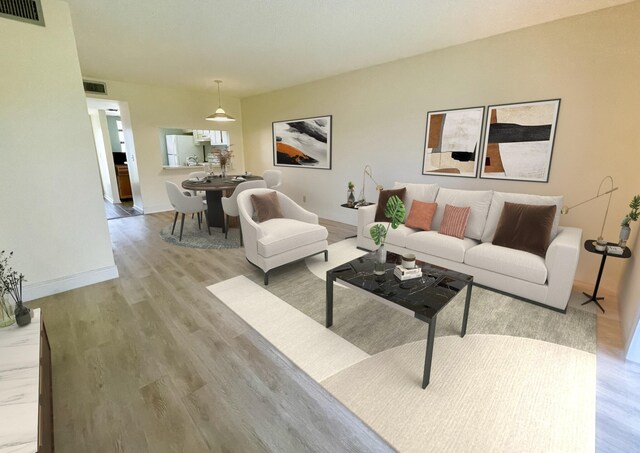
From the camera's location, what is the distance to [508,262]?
8.69 ft

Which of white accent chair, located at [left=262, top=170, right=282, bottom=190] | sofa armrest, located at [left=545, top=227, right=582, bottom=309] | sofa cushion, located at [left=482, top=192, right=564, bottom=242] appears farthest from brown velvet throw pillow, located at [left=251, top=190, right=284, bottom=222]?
sofa armrest, located at [left=545, top=227, right=582, bottom=309]

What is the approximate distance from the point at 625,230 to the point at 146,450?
375 centimetres

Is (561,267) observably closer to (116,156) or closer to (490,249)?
(490,249)

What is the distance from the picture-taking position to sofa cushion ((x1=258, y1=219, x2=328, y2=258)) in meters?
2.96

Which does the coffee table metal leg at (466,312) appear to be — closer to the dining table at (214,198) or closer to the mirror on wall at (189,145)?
the dining table at (214,198)

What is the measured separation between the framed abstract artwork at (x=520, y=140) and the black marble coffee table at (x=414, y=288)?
1959 mm

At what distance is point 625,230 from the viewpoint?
2436 millimetres

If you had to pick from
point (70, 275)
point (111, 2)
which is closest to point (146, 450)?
point (70, 275)

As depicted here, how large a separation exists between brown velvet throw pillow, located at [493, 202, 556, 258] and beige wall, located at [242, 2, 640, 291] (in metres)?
0.59

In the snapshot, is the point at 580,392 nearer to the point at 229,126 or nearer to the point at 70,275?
the point at 70,275

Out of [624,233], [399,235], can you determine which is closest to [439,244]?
[399,235]

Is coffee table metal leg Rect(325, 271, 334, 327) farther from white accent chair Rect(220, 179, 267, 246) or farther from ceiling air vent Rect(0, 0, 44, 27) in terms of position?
ceiling air vent Rect(0, 0, 44, 27)

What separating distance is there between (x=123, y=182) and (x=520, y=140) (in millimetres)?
8554

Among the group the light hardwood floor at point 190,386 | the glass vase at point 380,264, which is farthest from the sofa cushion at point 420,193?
the light hardwood floor at point 190,386
